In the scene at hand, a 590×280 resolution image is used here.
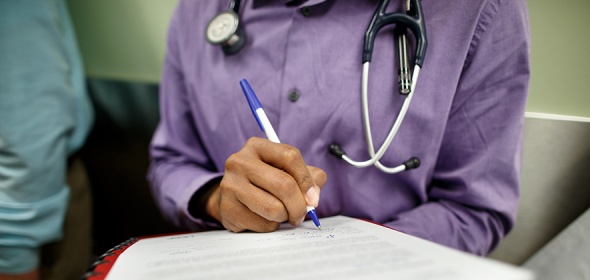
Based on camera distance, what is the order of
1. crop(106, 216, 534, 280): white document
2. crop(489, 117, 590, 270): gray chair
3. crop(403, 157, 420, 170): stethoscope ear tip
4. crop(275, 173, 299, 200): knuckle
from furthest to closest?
crop(489, 117, 590, 270): gray chair, crop(403, 157, 420, 170): stethoscope ear tip, crop(275, 173, 299, 200): knuckle, crop(106, 216, 534, 280): white document

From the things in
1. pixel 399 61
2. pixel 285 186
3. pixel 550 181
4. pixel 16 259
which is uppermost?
pixel 399 61

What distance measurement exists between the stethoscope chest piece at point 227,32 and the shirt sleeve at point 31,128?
325mm

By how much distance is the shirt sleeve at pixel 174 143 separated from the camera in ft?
2.06

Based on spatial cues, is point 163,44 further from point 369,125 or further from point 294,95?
point 369,125

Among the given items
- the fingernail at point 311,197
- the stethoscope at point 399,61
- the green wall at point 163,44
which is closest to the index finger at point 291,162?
the fingernail at point 311,197

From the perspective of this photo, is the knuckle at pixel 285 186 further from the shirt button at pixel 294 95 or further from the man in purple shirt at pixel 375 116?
the shirt button at pixel 294 95

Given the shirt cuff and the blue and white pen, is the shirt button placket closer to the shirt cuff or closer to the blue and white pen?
the blue and white pen

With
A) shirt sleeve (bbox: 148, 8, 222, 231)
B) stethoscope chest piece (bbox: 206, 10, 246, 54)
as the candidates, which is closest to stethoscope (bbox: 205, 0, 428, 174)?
stethoscope chest piece (bbox: 206, 10, 246, 54)

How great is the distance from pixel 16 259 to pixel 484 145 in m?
0.86

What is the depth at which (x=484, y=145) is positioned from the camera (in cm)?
49

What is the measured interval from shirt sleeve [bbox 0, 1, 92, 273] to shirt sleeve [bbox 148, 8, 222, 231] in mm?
179

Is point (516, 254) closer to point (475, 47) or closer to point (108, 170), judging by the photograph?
point (475, 47)

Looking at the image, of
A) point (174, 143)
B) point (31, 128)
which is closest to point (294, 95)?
point (174, 143)

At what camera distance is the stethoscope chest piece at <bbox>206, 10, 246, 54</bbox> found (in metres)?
0.53
